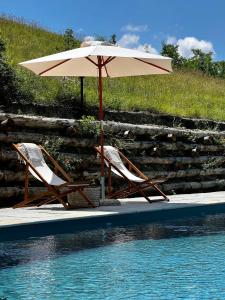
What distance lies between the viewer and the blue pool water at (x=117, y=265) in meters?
3.89

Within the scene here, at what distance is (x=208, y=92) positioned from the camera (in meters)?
17.8

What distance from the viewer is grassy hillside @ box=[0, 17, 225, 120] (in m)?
11.8

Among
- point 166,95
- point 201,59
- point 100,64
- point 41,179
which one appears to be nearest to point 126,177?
point 41,179

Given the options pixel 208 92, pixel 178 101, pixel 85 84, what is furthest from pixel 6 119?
pixel 208 92

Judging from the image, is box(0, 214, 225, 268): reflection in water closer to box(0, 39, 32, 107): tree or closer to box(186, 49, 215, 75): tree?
box(0, 39, 32, 107): tree

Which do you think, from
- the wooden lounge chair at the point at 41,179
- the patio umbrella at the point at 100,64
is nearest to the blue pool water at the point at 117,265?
the wooden lounge chair at the point at 41,179

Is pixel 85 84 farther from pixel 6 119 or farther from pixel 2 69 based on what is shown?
pixel 6 119

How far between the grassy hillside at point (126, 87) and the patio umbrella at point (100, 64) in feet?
4.56

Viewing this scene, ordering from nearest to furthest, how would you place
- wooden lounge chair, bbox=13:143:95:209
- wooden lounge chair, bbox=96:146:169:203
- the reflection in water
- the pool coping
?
the reflection in water → the pool coping → wooden lounge chair, bbox=13:143:95:209 → wooden lounge chair, bbox=96:146:169:203

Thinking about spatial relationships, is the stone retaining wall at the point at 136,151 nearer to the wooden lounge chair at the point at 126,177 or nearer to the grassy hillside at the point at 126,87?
the wooden lounge chair at the point at 126,177

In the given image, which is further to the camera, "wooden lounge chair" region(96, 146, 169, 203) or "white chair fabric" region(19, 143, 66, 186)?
"wooden lounge chair" region(96, 146, 169, 203)

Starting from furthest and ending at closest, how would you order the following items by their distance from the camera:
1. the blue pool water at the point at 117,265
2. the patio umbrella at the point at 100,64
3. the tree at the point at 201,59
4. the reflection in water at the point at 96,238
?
the tree at the point at 201,59, the patio umbrella at the point at 100,64, the reflection in water at the point at 96,238, the blue pool water at the point at 117,265

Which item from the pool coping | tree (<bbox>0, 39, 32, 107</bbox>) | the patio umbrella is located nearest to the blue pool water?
the pool coping

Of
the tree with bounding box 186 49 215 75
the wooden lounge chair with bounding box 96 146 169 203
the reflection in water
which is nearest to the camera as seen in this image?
the reflection in water
